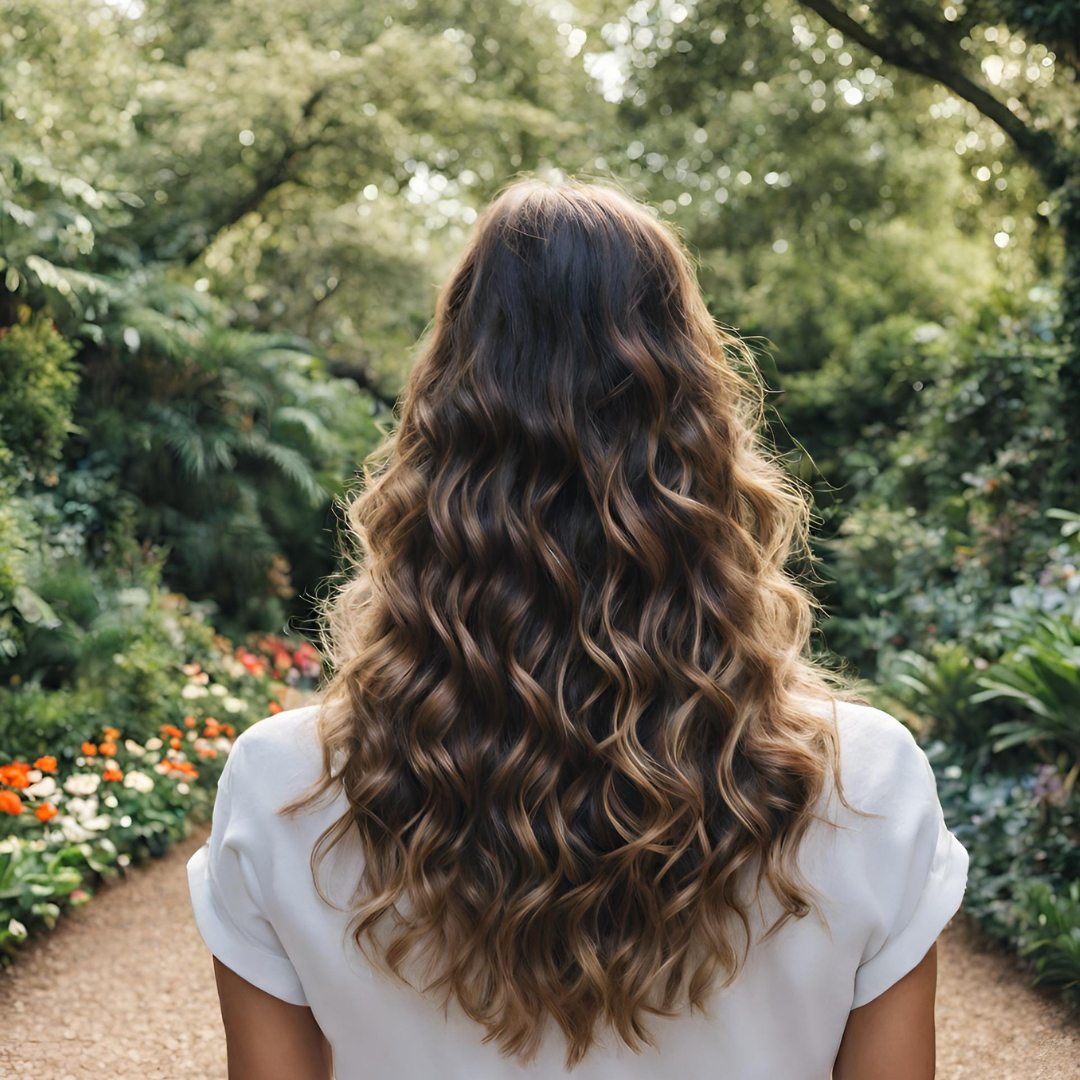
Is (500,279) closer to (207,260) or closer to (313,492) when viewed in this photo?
(313,492)

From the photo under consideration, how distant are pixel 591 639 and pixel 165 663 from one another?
15.6 ft

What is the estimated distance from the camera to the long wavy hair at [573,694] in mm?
1023

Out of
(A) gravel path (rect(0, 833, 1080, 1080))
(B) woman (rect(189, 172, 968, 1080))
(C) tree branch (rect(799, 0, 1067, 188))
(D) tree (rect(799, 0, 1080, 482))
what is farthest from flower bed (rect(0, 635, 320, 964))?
(C) tree branch (rect(799, 0, 1067, 188))

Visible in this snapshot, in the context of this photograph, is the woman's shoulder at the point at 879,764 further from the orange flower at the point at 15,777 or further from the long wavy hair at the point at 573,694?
the orange flower at the point at 15,777

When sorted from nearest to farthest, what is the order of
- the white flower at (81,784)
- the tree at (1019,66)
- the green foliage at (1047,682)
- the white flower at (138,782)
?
the green foliage at (1047,682) < the white flower at (81,784) < the white flower at (138,782) < the tree at (1019,66)

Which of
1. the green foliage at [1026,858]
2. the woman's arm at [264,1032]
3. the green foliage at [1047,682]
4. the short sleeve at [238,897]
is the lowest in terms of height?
the green foliage at [1026,858]

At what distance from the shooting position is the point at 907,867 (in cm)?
103

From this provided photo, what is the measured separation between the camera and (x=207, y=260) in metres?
11.7

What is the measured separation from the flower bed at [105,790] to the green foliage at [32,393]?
1566mm

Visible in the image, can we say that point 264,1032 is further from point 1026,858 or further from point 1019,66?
point 1019,66

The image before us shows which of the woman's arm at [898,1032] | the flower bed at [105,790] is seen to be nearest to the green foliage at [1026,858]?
the woman's arm at [898,1032]

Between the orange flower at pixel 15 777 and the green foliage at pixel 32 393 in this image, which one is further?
the green foliage at pixel 32 393

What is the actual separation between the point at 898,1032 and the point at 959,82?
722 centimetres

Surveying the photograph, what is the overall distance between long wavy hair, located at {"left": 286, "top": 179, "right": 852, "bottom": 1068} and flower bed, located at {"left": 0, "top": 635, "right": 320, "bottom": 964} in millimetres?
2907
